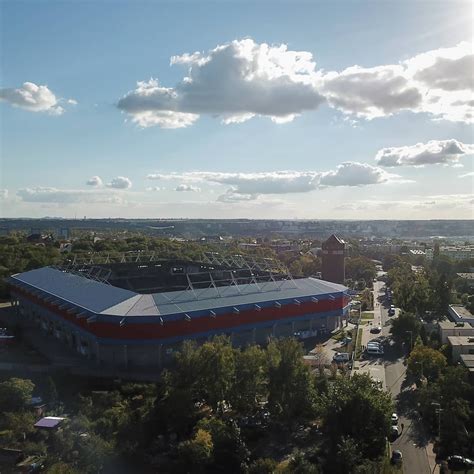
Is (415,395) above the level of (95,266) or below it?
below

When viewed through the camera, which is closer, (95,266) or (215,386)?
(215,386)

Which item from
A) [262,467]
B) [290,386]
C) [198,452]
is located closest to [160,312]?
[290,386]

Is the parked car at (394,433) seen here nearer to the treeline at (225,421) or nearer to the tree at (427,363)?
the treeline at (225,421)

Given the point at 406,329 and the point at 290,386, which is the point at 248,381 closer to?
the point at 290,386

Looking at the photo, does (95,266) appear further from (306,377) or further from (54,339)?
(306,377)

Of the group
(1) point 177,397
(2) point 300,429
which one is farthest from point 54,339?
(2) point 300,429

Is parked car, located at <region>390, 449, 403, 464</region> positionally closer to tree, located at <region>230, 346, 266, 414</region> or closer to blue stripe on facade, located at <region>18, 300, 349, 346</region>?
tree, located at <region>230, 346, 266, 414</region>

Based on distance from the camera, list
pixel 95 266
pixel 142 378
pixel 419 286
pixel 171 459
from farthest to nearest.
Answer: pixel 95 266 < pixel 419 286 < pixel 142 378 < pixel 171 459
